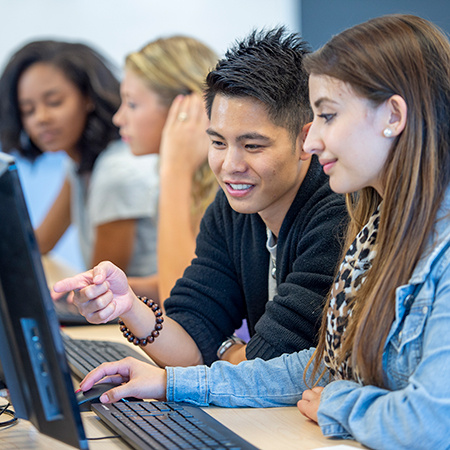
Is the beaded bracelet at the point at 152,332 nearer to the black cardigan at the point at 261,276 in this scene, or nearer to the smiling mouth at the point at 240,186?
the black cardigan at the point at 261,276

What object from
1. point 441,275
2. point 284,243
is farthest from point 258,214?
point 441,275

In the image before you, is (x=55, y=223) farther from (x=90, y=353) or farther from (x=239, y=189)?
(x=239, y=189)

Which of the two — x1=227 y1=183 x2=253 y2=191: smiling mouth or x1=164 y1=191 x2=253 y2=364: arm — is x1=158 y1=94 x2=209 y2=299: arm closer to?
x1=164 y1=191 x2=253 y2=364: arm

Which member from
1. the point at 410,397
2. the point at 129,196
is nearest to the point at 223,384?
the point at 410,397

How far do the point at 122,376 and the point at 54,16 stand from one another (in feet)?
9.09

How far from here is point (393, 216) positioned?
0.87 meters

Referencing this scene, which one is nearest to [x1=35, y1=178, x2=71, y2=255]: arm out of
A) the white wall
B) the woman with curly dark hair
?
the woman with curly dark hair

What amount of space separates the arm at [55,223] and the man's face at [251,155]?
166 cm

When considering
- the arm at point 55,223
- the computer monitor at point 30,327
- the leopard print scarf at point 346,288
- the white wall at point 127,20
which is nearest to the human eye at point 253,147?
the leopard print scarf at point 346,288

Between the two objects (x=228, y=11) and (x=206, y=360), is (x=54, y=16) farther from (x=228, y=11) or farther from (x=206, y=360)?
(x=206, y=360)

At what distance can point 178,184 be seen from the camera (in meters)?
1.82

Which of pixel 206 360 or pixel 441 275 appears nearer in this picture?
pixel 441 275

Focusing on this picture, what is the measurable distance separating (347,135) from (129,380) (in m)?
0.51

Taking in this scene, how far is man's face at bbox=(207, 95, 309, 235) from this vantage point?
1.16m
